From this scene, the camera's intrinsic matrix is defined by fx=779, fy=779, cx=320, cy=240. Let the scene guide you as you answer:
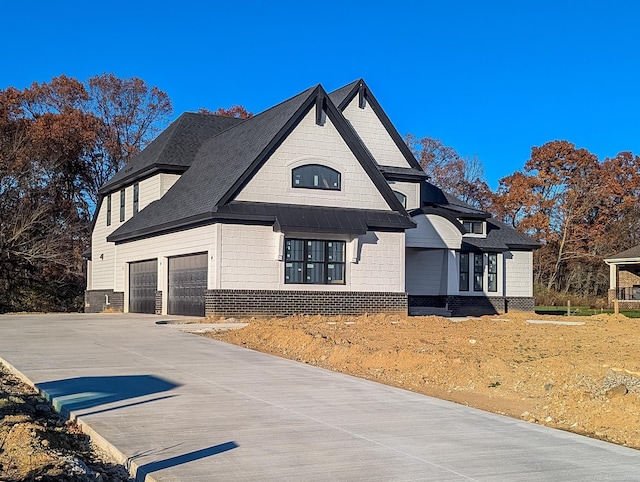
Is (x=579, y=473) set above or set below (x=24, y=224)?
below

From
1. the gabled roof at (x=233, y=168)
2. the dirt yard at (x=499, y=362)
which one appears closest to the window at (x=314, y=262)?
the gabled roof at (x=233, y=168)

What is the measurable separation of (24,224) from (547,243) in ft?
129

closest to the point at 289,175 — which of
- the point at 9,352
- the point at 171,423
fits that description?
the point at 9,352

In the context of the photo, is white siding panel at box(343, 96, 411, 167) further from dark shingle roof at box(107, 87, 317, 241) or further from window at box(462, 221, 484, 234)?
dark shingle roof at box(107, 87, 317, 241)

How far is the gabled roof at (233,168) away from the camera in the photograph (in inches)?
1064

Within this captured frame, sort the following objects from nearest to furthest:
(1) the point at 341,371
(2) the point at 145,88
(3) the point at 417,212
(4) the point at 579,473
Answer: (4) the point at 579,473, (1) the point at 341,371, (3) the point at 417,212, (2) the point at 145,88

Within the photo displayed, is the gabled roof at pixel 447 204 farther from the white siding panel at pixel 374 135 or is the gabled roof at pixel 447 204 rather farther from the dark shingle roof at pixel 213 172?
the dark shingle roof at pixel 213 172

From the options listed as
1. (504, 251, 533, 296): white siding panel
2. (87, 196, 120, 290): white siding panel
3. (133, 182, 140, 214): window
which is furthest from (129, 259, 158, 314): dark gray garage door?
(504, 251, 533, 296): white siding panel

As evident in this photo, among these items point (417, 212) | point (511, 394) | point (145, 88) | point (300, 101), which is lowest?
point (511, 394)

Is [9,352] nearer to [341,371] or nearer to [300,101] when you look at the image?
[341,371]

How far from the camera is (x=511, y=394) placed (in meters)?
12.3

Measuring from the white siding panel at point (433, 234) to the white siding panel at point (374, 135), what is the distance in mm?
Answer: 3538

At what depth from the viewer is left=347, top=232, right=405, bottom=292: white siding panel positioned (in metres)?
28.5

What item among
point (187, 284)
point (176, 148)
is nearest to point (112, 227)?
point (176, 148)
